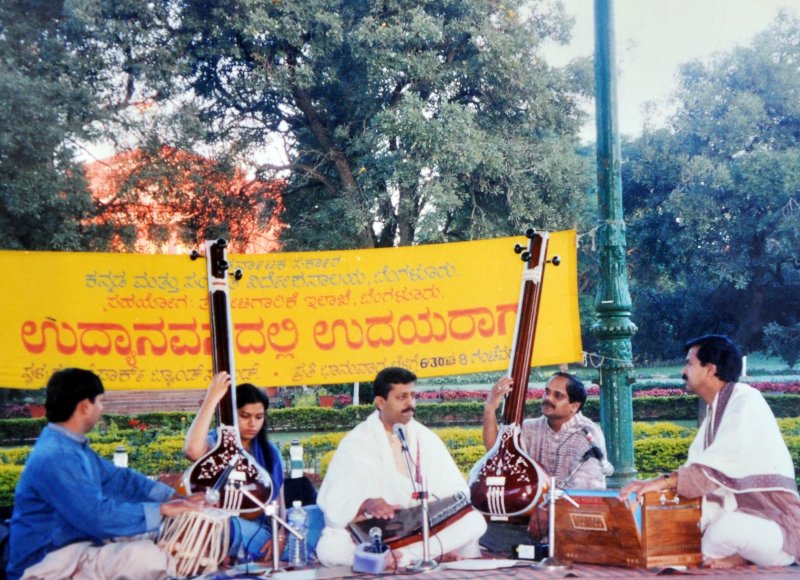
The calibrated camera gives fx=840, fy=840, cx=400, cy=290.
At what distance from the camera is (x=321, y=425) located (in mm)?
10578

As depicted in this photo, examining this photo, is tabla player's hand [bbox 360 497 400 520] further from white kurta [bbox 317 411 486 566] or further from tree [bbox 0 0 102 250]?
tree [bbox 0 0 102 250]

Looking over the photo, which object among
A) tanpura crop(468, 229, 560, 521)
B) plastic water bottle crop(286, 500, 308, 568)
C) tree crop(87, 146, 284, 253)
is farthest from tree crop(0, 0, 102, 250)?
tanpura crop(468, 229, 560, 521)

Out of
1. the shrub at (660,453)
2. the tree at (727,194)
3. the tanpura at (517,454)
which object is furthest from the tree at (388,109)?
the tanpura at (517,454)

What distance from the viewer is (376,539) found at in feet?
14.8

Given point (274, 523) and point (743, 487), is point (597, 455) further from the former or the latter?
point (274, 523)

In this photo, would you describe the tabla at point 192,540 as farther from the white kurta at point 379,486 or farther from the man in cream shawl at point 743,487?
the man in cream shawl at point 743,487

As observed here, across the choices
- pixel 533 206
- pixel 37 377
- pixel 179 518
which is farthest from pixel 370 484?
pixel 533 206

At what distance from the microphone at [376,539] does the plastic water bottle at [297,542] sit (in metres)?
0.53

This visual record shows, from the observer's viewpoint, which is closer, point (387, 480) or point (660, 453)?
point (387, 480)

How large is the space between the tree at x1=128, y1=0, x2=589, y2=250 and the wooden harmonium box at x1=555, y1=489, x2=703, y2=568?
17.5ft

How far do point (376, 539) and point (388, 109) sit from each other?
20.1 feet

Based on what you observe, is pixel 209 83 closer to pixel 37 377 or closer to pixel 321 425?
pixel 321 425

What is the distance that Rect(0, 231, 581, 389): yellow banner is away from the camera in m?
6.00

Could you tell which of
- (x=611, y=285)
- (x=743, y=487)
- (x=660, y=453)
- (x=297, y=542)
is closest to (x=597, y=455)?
(x=743, y=487)
